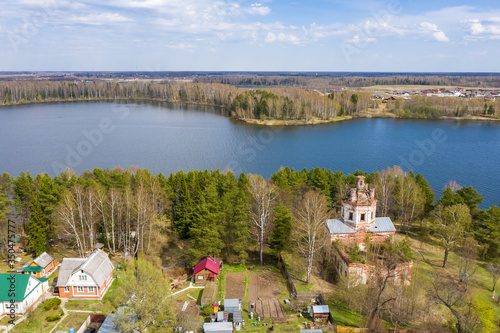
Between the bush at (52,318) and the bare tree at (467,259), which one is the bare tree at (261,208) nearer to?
the bush at (52,318)

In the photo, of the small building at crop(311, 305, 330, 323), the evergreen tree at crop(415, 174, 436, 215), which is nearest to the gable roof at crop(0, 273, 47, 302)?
the small building at crop(311, 305, 330, 323)

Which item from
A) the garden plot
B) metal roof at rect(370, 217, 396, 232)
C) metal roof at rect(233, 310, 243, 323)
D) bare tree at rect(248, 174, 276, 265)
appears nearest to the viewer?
metal roof at rect(233, 310, 243, 323)

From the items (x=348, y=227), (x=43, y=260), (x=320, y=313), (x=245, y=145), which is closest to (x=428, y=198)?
(x=348, y=227)

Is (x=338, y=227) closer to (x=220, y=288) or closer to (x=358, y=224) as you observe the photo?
(x=358, y=224)

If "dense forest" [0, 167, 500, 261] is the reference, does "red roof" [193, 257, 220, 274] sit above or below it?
below

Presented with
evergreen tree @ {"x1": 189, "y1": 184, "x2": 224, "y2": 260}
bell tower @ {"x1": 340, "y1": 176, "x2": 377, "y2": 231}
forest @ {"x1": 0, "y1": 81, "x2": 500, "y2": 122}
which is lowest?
evergreen tree @ {"x1": 189, "y1": 184, "x2": 224, "y2": 260}

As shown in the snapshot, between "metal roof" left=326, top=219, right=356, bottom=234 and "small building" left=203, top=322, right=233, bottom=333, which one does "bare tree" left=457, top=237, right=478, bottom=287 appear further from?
"small building" left=203, top=322, right=233, bottom=333

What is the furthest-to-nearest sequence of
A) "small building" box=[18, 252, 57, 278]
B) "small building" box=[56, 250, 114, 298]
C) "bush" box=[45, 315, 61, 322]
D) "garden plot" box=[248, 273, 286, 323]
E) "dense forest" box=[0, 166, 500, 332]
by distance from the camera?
"small building" box=[18, 252, 57, 278]
"dense forest" box=[0, 166, 500, 332]
"small building" box=[56, 250, 114, 298]
"garden plot" box=[248, 273, 286, 323]
"bush" box=[45, 315, 61, 322]
